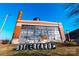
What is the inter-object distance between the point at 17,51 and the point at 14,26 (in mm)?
292

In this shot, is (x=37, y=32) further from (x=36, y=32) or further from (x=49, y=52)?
(x=49, y=52)

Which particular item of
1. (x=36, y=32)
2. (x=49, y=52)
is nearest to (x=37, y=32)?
(x=36, y=32)

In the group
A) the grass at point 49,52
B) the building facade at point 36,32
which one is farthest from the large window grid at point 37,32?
the grass at point 49,52

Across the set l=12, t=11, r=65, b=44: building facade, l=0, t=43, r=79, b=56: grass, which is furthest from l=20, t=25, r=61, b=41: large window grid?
l=0, t=43, r=79, b=56: grass

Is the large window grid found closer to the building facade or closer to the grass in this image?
the building facade

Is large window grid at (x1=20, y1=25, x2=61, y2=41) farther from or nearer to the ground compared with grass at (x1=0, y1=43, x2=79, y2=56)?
farther from the ground

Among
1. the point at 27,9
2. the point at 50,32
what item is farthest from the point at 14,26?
the point at 50,32

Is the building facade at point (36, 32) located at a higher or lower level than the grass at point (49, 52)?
higher

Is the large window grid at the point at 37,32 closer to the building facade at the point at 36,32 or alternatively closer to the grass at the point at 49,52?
the building facade at the point at 36,32

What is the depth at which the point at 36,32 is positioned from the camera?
254cm

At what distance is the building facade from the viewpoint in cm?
251

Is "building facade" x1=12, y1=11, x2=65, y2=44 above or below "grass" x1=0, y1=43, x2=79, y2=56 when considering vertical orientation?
above

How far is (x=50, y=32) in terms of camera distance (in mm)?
2529

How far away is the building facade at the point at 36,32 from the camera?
2.51 meters
